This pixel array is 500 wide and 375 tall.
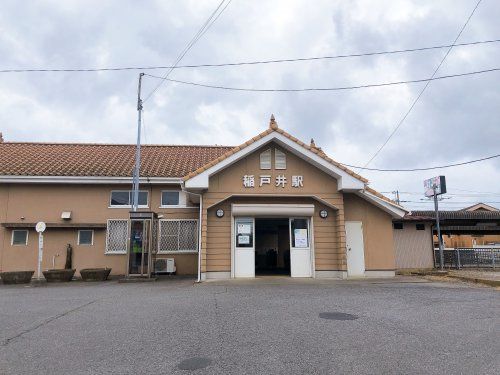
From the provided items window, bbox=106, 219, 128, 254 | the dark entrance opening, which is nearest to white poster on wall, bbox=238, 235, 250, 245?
window, bbox=106, 219, 128, 254

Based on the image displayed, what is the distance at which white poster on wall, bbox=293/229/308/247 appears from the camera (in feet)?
45.8

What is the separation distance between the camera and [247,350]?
198 inches

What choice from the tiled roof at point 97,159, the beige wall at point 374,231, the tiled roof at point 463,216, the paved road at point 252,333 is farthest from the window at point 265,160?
the tiled roof at point 463,216

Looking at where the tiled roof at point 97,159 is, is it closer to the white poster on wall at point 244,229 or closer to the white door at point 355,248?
the white poster on wall at point 244,229

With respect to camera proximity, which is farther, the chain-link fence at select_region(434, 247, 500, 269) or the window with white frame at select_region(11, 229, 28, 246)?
the chain-link fence at select_region(434, 247, 500, 269)

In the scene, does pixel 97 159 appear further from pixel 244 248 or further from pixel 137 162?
pixel 244 248

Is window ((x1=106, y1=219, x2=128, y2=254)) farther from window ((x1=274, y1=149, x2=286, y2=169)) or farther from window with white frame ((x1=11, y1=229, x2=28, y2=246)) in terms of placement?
window ((x1=274, y1=149, x2=286, y2=169))

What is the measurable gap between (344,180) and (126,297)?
7.99 meters

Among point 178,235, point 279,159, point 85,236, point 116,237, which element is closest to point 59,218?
point 85,236

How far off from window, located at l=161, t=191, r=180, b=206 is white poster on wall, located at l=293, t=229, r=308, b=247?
18.1 ft

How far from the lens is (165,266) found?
15961 mm

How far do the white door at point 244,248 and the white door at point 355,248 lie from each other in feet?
11.6

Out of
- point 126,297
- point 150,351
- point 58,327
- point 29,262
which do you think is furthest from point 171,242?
point 150,351

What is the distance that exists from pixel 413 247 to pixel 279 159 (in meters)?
9.29
